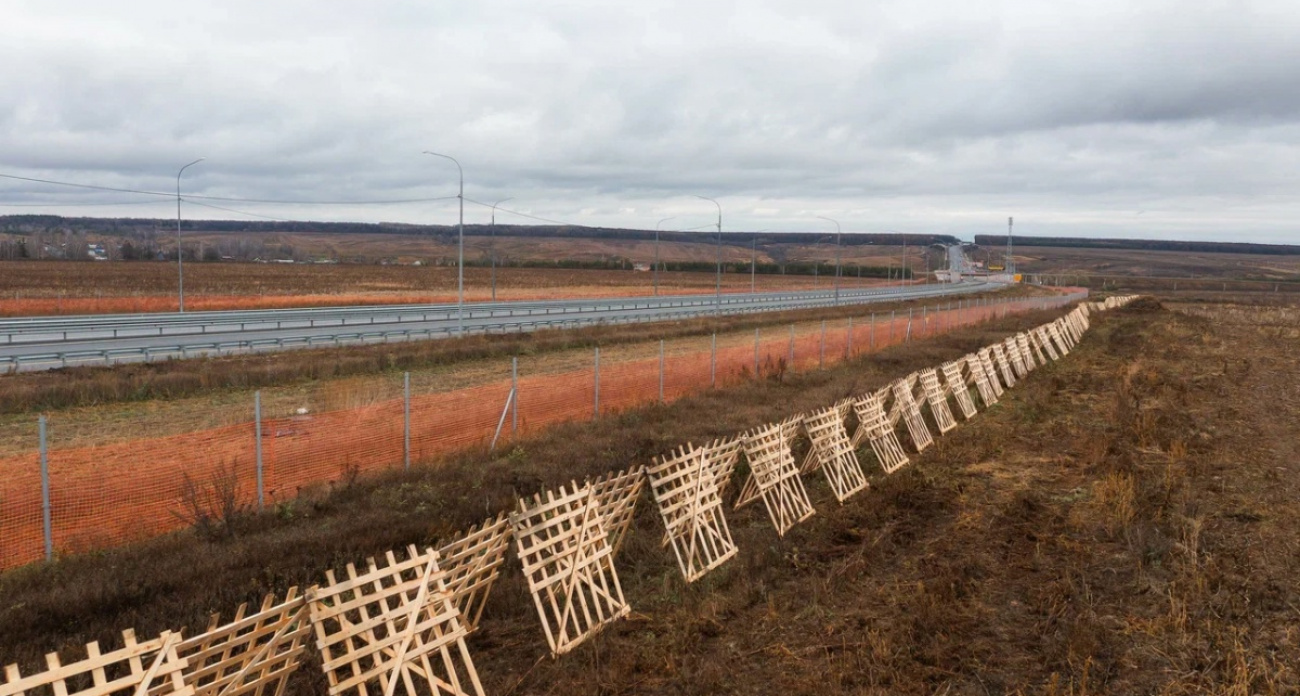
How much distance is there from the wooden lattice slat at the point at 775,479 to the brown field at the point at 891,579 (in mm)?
268

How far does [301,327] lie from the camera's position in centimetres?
3688

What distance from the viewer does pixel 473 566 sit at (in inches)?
316

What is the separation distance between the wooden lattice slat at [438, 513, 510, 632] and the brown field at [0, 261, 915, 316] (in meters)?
46.9

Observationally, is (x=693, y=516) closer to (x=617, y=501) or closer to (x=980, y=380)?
(x=617, y=501)

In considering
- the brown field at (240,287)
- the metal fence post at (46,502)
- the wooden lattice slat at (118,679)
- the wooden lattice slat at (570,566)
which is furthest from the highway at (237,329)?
the wooden lattice slat at (118,679)

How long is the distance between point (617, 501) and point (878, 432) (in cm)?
718

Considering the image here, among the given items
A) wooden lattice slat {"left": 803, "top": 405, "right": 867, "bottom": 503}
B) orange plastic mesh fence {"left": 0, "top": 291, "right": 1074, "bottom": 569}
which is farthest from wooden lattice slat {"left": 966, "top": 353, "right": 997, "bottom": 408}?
wooden lattice slat {"left": 803, "top": 405, "right": 867, "bottom": 503}

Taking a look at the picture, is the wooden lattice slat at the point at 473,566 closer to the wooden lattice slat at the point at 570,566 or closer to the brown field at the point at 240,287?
the wooden lattice slat at the point at 570,566

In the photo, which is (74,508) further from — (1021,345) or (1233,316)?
(1233,316)

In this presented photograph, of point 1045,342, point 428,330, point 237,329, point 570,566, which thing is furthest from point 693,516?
point 237,329

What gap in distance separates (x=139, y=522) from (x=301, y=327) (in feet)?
90.8

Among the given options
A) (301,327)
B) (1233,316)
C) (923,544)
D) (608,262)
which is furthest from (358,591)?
(608,262)

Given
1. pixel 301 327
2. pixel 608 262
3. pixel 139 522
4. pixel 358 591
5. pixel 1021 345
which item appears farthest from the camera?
pixel 608 262

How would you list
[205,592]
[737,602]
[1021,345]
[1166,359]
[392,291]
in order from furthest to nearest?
[392,291]
[1166,359]
[1021,345]
[737,602]
[205,592]
